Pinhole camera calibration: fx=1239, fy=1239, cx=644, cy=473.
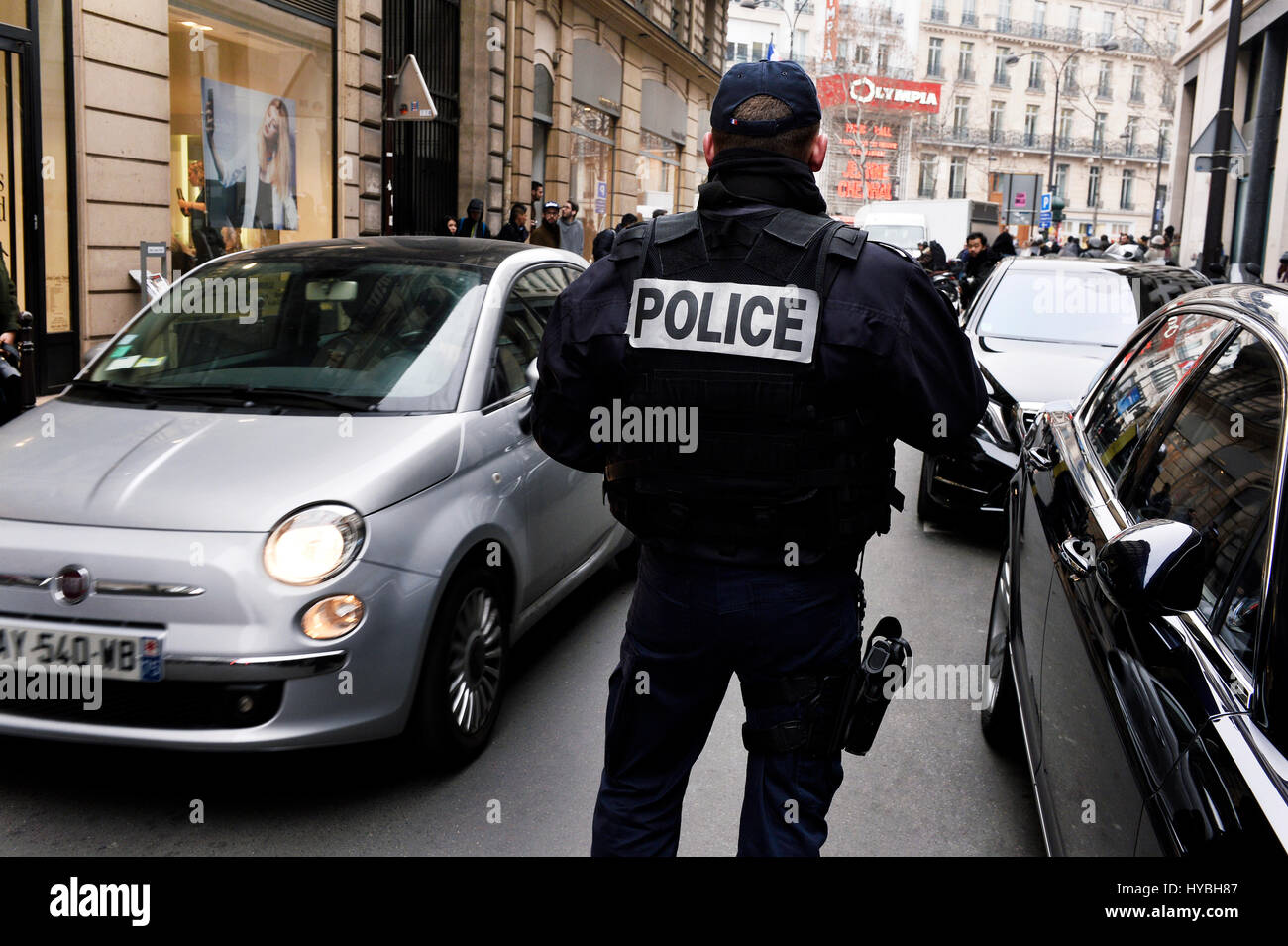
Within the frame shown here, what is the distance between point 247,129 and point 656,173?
64.5 feet

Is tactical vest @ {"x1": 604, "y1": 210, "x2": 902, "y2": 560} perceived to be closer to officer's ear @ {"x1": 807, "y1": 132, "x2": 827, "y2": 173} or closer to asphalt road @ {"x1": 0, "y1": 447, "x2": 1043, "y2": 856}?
officer's ear @ {"x1": 807, "y1": 132, "x2": 827, "y2": 173}

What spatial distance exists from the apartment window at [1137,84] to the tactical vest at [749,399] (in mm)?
84136

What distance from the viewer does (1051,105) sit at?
75750 mm

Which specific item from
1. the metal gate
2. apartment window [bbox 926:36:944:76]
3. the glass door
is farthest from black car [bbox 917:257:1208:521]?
apartment window [bbox 926:36:944:76]

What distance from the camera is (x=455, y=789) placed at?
3764mm

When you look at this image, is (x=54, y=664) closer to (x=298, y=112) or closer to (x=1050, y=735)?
(x=1050, y=735)

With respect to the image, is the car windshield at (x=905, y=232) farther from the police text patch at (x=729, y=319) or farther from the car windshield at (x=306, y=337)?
the police text patch at (x=729, y=319)

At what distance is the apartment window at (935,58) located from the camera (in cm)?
7331

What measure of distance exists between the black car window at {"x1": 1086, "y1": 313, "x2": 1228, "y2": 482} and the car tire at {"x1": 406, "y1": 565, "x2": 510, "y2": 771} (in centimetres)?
192

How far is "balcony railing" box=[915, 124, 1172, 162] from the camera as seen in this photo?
242 ft

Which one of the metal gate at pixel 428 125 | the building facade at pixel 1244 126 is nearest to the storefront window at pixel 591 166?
the metal gate at pixel 428 125
